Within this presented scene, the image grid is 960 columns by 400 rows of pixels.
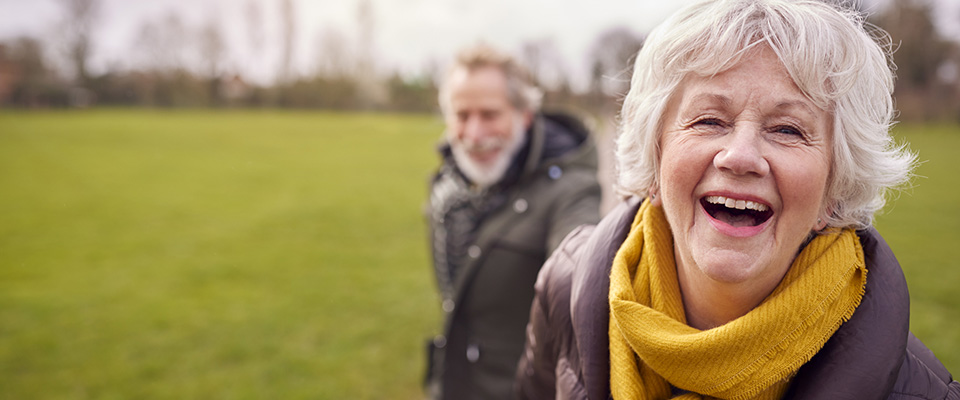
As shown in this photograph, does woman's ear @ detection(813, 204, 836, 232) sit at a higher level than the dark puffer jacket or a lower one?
higher

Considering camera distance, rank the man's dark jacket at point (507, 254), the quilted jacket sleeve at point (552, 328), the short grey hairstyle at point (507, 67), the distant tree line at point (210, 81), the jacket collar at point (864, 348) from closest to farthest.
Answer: the jacket collar at point (864, 348), the quilted jacket sleeve at point (552, 328), the man's dark jacket at point (507, 254), the short grey hairstyle at point (507, 67), the distant tree line at point (210, 81)

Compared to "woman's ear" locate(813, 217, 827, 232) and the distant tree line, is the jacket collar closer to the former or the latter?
"woman's ear" locate(813, 217, 827, 232)

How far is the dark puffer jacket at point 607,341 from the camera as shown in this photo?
1272 mm

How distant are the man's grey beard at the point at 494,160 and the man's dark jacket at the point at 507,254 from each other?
0.06 m

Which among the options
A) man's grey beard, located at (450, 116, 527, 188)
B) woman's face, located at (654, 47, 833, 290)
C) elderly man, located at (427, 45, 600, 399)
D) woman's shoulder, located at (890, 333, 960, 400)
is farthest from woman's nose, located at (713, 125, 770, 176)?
man's grey beard, located at (450, 116, 527, 188)

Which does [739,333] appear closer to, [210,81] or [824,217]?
[824,217]

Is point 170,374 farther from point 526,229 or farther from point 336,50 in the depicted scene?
point 336,50

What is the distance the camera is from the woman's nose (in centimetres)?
129

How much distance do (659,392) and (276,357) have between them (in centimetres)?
493

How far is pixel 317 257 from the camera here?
29.6ft

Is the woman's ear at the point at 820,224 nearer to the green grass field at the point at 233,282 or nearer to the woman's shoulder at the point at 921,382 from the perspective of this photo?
the woman's shoulder at the point at 921,382

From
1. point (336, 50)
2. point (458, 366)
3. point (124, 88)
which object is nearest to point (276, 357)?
point (458, 366)

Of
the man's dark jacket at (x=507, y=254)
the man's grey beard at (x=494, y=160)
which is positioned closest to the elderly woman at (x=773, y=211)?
the man's dark jacket at (x=507, y=254)

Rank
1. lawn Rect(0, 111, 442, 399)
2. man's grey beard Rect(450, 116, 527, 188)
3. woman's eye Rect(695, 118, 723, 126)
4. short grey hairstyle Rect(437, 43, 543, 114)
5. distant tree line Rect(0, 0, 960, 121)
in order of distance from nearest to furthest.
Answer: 1. woman's eye Rect(695, 118, 723, 126)
2. man's grey beard Rect(450, 116, 527, 188)
3. short grey hairstyle Rect(437, 43, 543, 114)
4. lawn Rect(0, 111, 442, 399)
5. distant tree line Rect(0, 0, 960, 121)
